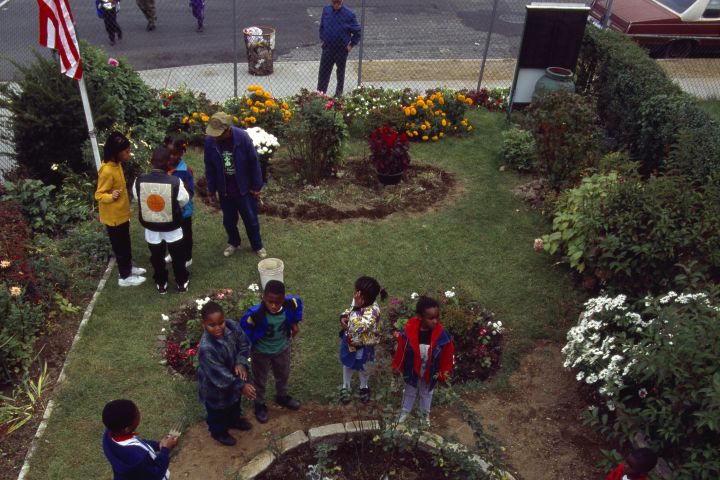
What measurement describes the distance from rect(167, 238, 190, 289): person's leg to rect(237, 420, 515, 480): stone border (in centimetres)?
228

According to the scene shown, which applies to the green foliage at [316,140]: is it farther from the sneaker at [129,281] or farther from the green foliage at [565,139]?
the sneaker at [129,281]

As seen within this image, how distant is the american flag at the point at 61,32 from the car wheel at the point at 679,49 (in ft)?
37.4

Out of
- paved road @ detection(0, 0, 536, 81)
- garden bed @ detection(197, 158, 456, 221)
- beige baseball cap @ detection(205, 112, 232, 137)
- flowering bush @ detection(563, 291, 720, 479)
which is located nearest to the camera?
flowering bush @ detection(563, 291, 720, 479)

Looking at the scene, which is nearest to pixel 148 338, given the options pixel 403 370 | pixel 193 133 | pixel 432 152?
pixel 403 370

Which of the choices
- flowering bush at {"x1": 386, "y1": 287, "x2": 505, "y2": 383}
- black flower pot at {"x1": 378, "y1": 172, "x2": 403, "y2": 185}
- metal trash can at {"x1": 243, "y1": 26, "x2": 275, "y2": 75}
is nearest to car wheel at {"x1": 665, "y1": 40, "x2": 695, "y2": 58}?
black flower pot at {"x1": 378, "y1": 172, "x2": 403, "y2": 185}

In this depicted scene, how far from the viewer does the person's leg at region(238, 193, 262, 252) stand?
6.51 m

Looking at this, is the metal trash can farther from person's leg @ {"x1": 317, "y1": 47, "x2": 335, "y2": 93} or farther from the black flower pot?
the black flower pot

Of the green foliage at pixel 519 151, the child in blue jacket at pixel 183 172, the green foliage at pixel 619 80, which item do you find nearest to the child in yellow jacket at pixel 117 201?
the child in blue jacket at pixel 183 172

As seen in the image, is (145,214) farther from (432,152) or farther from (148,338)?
(432,152)

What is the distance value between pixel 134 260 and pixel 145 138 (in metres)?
2.42

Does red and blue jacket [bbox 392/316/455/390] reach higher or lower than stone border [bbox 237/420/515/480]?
higher

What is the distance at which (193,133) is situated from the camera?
30.2 feet

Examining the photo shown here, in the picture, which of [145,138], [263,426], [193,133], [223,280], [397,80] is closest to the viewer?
[263,426]

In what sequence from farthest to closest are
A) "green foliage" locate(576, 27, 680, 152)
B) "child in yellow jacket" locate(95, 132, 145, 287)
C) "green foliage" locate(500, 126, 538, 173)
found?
"green foliage" locate(500, 126, 538, 173), "green foliage" locate(576, 27, 680, 152), "child in yellow jacket" locate(95, 132, 145, 287)
